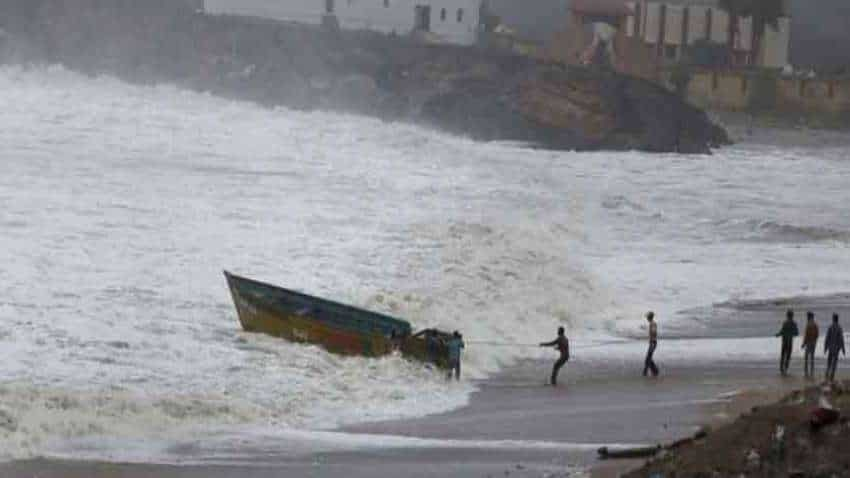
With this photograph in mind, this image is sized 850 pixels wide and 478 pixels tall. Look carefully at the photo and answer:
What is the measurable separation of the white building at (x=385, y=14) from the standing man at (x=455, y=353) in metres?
63.5

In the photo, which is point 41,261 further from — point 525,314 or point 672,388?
point 672,388

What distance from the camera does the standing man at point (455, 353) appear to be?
2136 cm

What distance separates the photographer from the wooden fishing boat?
71.1 feet

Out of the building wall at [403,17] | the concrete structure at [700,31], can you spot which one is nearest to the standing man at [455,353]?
the building wall at [403,17]

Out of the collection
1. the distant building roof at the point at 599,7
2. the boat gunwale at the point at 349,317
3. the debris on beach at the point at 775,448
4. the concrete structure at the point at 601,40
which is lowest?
the boat gunwale at the point at 349,317

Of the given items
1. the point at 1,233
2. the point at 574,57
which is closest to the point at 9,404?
the point at 1,233

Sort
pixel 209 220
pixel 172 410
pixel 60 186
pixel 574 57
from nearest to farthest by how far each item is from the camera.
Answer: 1. pixel 172 410
2. pixel 209 220
3. pixel 60 186
4. pixel 574 57

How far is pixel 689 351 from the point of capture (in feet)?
79.7

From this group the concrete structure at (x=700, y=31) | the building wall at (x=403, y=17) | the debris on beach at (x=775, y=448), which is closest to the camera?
the debris on beach at (x=775, y=448)

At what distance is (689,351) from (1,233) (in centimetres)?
1160

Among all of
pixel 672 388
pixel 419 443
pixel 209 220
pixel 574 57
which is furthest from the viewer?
pixel 574 57

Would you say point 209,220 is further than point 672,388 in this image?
Yes

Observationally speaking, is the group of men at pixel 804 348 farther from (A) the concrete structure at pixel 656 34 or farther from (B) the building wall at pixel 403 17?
(B) the building wall at pixel 403 17

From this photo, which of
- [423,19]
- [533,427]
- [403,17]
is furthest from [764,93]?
[533,427]
